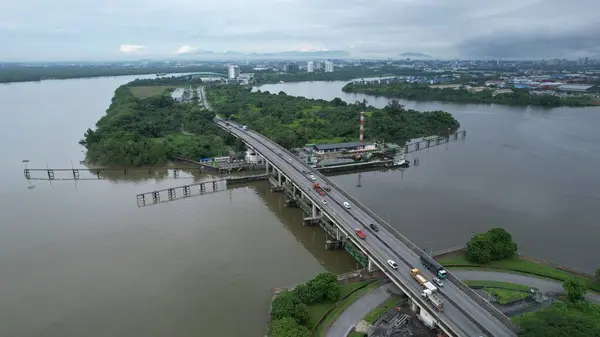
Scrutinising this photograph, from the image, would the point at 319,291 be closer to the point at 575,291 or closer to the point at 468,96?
the point at 575,291

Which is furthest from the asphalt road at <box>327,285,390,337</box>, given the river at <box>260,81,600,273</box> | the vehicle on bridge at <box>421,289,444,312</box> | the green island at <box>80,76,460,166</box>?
the green island at <box>80,76,460,166</box>

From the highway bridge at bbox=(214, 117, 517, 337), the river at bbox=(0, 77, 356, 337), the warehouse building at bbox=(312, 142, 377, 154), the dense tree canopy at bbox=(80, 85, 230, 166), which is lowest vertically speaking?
the river at bbox=(0, 77, 356, 337)

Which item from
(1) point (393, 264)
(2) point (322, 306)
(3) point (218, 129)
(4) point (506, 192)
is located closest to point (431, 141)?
(4) point (506, 192)

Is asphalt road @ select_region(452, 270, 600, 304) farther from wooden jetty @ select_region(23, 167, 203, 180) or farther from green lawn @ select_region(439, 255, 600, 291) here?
wooden jetty @ select_region(23, 167, 203, 180)

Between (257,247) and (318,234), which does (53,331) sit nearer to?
(257,247)

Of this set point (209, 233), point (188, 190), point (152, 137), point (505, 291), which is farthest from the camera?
point (152, 137)

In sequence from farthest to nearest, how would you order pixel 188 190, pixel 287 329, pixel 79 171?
pixel 79 171 → pixel 188 190 → pixel 287 329

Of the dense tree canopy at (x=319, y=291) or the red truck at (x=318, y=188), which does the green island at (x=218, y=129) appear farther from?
the dense tree canopy at (x=319, y=291)

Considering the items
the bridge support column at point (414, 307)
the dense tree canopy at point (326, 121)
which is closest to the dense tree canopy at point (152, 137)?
the dense tree canopy at point (326, 121)
